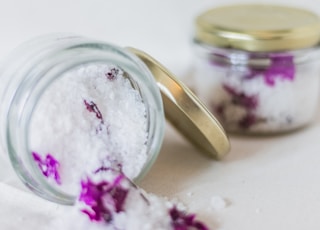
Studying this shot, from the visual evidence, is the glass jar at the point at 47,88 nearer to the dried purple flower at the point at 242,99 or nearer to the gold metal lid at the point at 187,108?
the gold metal lid at the point at 187,108

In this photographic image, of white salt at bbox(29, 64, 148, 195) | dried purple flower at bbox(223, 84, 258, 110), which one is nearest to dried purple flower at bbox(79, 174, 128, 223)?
white salt at bbox(29, 64, 148, 195)

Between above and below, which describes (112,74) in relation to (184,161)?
above

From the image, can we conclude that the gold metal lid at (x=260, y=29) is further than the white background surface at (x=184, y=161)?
Yes

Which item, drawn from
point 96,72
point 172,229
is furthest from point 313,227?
point 96,72

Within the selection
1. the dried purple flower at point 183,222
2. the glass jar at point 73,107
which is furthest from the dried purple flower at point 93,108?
the dried purple flower at point 183,222

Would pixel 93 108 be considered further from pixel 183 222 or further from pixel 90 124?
pixel 183 222

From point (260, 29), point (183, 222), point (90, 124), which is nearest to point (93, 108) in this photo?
point (90, 124)
